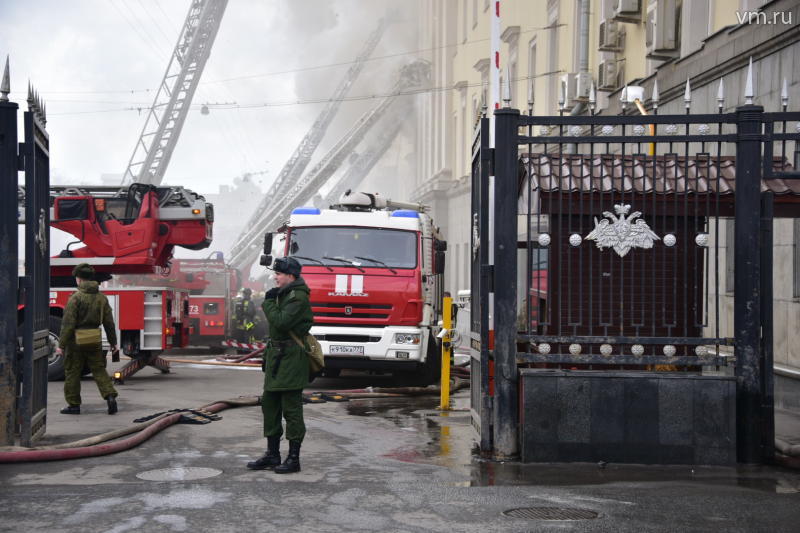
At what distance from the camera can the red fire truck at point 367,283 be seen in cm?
1475

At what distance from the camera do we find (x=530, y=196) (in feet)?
26.3

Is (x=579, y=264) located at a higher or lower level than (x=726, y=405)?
higher

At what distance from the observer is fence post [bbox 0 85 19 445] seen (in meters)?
8.31

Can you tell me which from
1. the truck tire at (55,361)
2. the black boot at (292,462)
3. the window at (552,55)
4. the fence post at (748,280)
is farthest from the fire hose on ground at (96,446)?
the window at (552,55)

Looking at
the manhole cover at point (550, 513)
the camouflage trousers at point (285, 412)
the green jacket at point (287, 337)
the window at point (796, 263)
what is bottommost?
the manhole cover at point (550, 513)

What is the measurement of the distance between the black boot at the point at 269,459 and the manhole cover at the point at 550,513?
221 cm

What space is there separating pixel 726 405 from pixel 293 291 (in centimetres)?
355

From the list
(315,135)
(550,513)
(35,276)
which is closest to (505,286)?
(550,513)

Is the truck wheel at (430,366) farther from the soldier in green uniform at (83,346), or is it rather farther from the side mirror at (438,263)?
the soldier in green uniform at (83,346)

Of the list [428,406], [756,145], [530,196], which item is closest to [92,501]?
[530,196]

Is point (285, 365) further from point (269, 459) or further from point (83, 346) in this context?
point (83, 346)

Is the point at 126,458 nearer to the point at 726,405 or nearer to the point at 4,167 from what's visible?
the point at 4,167

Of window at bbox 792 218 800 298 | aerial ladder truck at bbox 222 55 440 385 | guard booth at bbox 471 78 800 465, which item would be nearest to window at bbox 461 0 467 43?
aerial ladder truck at bbox 222 55 440 385

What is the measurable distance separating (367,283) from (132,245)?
440 cm
